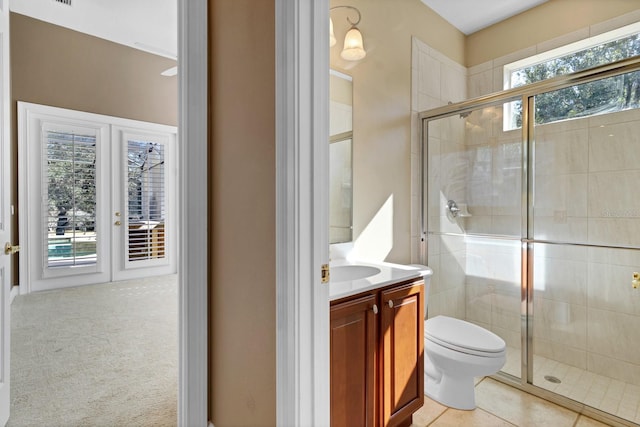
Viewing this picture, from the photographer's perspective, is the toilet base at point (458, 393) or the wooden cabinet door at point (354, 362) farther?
the toilet base at point (458, 393)

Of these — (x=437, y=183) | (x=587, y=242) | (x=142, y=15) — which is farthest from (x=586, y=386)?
(x=142, y=15)

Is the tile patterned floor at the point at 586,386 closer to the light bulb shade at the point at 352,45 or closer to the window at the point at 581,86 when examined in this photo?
the window at the point at 581,86

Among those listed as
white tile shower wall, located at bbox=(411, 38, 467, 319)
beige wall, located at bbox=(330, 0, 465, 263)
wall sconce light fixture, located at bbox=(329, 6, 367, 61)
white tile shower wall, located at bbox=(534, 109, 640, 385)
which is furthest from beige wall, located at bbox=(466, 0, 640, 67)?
wall sconce light fixture, located at bbox=(329, 6, 367, 61)

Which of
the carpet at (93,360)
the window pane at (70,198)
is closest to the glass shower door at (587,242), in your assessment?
the carpet at (93,360)

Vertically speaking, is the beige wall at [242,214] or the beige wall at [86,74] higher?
the beige wall at [86,74]

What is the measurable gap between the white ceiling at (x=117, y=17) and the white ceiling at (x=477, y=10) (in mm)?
2454

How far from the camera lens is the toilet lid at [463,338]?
1908 mm

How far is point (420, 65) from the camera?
2.73 meters

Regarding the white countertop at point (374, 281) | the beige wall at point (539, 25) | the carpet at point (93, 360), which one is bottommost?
Answer: the carpet at point (93, 360)

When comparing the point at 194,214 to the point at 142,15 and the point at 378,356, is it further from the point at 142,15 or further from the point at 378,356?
the point at 142,15

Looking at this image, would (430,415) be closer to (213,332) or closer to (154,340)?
(213,332)

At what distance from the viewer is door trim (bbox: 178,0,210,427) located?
1458mm

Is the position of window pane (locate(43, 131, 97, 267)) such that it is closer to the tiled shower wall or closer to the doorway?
the doorway

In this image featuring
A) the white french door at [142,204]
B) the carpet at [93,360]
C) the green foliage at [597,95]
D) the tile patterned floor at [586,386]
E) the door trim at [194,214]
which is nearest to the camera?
the door trim at [194,214]
